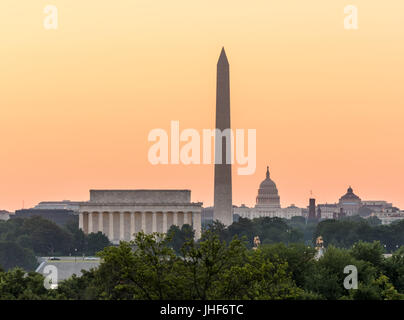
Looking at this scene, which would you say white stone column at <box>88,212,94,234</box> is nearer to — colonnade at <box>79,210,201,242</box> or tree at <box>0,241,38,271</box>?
colonnade at <box>79,210,201,242</box>

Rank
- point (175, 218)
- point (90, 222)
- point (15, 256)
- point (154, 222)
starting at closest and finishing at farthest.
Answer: point (15, 256) → point (154, 222) → point (175, 218) → point (90, 222)

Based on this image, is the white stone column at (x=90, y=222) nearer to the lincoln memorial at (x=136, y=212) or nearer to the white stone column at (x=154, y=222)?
the lincoln memorial at (x=136, y=212)

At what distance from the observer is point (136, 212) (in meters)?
180

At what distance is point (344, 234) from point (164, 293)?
13345 centimetres

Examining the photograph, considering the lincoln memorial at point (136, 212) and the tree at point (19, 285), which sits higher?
the lincoln memorial at point (136, 212)

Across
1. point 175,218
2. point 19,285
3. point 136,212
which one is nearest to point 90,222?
point 136,212

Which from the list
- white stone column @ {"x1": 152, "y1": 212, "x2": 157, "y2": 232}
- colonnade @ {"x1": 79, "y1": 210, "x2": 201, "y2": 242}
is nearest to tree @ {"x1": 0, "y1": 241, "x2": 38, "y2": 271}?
colonnade @ {"x1": 79, "y1": 210, "x2": 201, "y2": 242}

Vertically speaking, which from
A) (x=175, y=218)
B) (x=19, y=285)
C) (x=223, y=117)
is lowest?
(x=19, y=285)

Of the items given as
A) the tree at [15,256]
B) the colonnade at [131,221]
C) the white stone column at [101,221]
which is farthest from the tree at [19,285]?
the white stone column at [101,221]

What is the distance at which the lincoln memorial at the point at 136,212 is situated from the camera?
179 metres

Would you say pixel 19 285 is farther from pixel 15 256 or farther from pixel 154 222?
pixel 154 222
